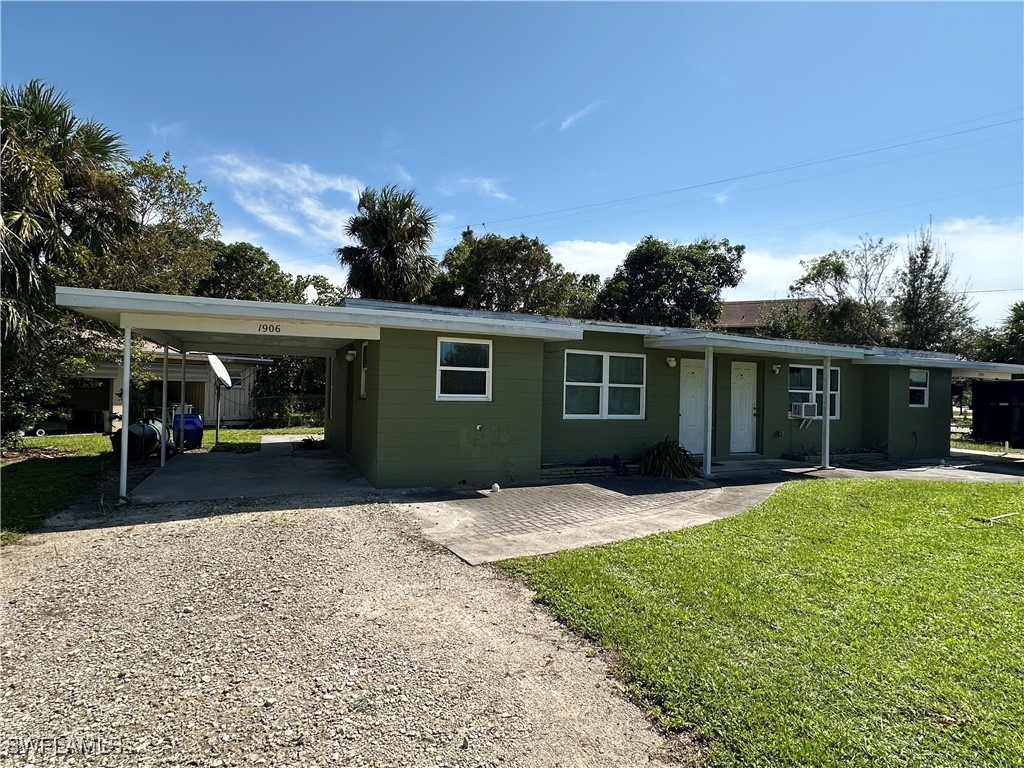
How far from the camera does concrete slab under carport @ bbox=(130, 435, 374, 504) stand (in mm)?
7188

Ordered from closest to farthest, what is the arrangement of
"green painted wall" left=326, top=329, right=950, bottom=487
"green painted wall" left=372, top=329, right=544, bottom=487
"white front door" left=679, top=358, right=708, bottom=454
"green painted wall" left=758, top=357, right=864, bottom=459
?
"green painted wall" left=372, top=329, right=544, bottom=487
"green painted wall" left=326, top=329, right=950, bottom=487
"white front door" left=679, top=358, right=708, bottom=454
"green painted wall" left=758, top=357, right=864, bottom=459

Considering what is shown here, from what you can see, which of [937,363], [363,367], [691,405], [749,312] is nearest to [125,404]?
[363,367]

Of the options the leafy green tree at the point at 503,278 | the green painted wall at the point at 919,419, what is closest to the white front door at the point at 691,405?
the green painted wall at the point at 919,419

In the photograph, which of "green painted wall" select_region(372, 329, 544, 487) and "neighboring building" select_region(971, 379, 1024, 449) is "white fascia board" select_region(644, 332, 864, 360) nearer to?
"green painted wall" select_region(372, 329, 544, 487)

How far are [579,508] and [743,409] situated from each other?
21.6 ft

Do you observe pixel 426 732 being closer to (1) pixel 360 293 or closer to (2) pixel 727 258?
(1) pixel 360 293

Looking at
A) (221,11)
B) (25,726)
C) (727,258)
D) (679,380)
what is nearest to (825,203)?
(679,380)

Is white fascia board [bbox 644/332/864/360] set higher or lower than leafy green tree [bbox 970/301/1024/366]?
lower

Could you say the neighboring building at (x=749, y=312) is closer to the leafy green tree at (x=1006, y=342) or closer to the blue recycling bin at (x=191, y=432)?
the leafy green tree at (x=1006, y=342)

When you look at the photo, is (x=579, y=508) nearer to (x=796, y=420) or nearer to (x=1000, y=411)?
(x=796, y=420)

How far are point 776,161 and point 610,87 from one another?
423 inches

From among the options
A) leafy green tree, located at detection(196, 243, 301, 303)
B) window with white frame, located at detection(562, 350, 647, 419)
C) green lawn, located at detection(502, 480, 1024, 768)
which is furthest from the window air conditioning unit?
leafy green tree, located at detection(196, 243, 301, 303)

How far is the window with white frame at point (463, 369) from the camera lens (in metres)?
7.89

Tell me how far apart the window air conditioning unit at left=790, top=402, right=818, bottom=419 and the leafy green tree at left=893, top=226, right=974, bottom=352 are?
1677 cm
